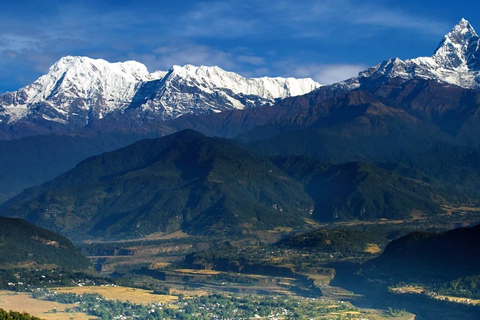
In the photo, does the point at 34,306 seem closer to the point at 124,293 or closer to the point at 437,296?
the point at 124,293

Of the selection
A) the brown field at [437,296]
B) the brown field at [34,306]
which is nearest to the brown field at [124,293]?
the brown field at [34,306]

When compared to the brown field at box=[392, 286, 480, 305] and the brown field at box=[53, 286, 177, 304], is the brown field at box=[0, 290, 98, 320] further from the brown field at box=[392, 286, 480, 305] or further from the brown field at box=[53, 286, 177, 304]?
the brown field at box=[392, 286, 480, 305]

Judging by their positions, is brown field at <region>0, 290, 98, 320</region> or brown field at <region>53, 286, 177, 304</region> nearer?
brown field at <region>0, 290, 98, 320</region>

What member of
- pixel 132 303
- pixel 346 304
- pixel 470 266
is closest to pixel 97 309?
pixel 132 303

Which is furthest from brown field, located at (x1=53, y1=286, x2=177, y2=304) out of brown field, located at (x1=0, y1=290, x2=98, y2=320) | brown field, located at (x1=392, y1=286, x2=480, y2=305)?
brown field, located at (x1=392, y1=286, x2=480, y2=305)

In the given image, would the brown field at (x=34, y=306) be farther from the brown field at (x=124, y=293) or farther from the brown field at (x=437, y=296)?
the brown field at (x=437, y=296)
